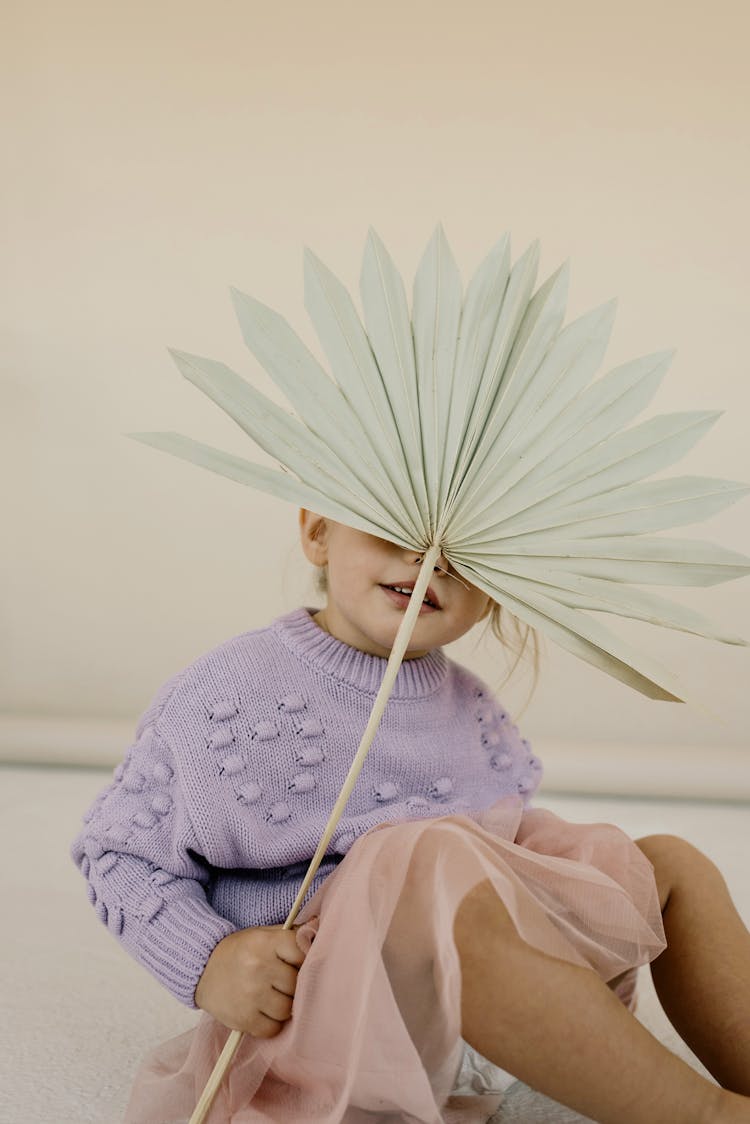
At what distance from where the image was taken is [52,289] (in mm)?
2055

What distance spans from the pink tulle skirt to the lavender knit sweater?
0.23ft

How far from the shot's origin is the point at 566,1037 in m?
0.69

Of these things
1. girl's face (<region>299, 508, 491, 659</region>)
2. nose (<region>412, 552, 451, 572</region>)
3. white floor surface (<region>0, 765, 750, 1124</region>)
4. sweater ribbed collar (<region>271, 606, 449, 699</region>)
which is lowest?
white floor surface (<region>0, 765, 750, 1124</region>)

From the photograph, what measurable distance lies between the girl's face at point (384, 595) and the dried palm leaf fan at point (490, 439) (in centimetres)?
11

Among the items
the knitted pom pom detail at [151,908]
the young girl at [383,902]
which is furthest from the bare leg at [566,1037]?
the knitted pom pom detail at [151,908]

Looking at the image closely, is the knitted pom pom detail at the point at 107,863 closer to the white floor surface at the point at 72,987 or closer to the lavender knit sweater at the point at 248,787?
the lavender knit sweater at the point at 248,787

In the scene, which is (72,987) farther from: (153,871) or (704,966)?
(704,966)

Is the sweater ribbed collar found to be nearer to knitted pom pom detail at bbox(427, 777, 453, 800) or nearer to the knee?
knitted pom pom detail at bbox(427, 777, 453, 800)

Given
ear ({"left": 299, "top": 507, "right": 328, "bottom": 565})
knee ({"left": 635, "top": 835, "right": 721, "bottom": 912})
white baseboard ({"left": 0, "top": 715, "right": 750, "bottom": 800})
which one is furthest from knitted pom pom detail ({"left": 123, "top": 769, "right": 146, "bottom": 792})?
white baseboard ({"left": 0, "top": 715, "right": 750, "bottom": 800})

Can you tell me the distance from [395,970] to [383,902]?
40mm

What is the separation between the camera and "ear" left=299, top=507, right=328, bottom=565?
1001 millimetres

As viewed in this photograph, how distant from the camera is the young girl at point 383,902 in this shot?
70cm

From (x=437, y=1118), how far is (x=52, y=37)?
1874mm

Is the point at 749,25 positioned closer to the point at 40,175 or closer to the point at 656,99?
the point at 656,99
